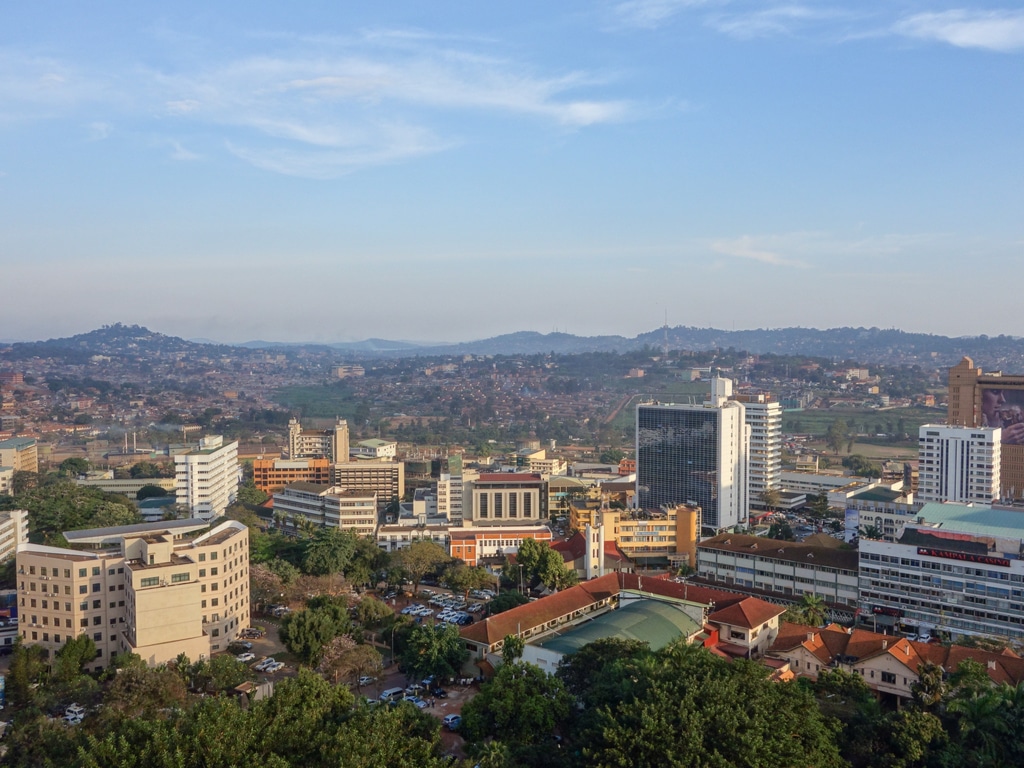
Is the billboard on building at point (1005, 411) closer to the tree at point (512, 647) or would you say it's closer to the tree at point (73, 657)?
the tree at point (512, 647)

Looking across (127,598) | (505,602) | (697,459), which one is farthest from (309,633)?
(697,459)

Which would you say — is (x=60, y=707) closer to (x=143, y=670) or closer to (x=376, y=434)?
(x=143, y=670)

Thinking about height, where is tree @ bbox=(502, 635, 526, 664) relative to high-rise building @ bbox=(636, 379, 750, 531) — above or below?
below

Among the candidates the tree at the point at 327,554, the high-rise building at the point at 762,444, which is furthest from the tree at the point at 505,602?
the high-rise building at the point at 762,444

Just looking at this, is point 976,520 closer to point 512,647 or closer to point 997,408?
point 512,647

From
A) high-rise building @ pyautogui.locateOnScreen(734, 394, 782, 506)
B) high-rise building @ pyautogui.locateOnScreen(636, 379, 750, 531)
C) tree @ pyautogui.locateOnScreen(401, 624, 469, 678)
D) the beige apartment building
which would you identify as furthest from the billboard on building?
the beige apartment building

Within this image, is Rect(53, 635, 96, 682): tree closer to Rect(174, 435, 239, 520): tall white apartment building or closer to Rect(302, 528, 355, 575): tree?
Rect(302, 528, 355, 575): tree

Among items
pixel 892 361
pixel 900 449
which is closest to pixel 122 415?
pixel 900 449
